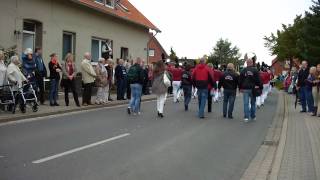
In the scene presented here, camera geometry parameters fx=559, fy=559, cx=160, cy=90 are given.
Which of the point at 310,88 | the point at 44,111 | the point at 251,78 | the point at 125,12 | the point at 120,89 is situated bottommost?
the point at 44,111

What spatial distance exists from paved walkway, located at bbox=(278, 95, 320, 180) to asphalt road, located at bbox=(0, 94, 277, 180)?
70 centimetres

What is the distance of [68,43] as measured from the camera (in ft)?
88.7

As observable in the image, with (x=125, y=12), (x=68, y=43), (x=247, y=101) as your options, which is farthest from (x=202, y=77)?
(x=125, y=12)

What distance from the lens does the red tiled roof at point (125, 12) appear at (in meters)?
28.3

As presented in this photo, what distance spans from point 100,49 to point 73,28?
4011 millimetres

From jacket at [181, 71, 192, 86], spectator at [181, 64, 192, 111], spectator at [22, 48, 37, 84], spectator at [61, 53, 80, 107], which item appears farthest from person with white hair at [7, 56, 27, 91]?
jacket at [181, 71, 192, 86]

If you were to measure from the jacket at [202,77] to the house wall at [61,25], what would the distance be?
772 centimetres

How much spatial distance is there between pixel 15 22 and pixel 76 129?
9674mm

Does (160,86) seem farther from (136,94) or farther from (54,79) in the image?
(54,79)

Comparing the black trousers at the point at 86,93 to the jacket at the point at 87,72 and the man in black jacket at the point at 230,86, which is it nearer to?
the jacket at the point at 87,72

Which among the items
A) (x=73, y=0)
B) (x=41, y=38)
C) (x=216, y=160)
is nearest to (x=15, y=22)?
(x=41, y=38)

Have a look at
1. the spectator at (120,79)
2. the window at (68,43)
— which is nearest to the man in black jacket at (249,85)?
the spectator at (120,79)

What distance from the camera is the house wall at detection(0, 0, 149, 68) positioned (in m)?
21.5

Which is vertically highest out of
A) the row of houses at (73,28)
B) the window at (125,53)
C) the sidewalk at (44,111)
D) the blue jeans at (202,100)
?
the row of houses at (73,28)
